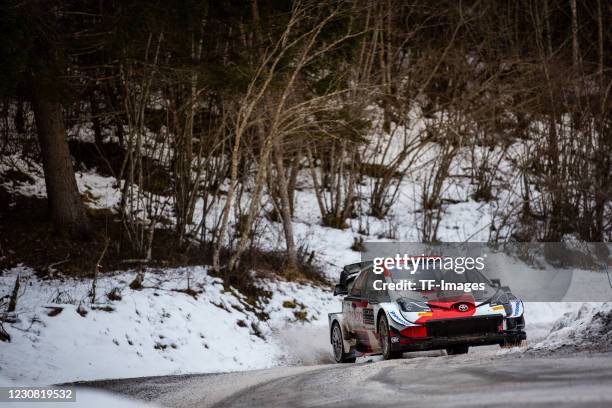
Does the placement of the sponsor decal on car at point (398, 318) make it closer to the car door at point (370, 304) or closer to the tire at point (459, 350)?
the car door at point (370, 304)

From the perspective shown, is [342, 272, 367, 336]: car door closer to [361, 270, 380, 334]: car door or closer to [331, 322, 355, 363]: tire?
[361, 270, 380, 334]: car door

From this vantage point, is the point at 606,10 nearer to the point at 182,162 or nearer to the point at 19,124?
the point at 182,162

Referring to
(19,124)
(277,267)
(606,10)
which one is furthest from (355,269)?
(606,10)

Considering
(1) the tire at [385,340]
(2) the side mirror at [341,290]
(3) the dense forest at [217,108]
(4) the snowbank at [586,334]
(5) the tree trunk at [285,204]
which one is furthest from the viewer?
(5) the tree trunk at [285,204]

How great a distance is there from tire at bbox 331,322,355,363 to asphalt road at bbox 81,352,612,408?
238 centimetres

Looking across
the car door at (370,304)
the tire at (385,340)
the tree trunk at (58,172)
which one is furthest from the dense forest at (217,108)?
the tire at (385,340)

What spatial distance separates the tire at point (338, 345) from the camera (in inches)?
490

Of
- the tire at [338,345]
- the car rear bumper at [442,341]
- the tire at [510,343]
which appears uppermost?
the car rear bumper at [442,341]

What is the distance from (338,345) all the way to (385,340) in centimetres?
206

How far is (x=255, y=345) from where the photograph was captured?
14.3 meters

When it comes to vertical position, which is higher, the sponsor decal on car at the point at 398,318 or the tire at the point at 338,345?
the sponsor decal on car at the point at 398,318

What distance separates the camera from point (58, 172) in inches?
709

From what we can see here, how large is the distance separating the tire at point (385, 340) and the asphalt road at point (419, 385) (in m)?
0.97

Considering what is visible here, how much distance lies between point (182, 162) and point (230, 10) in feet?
12.7
